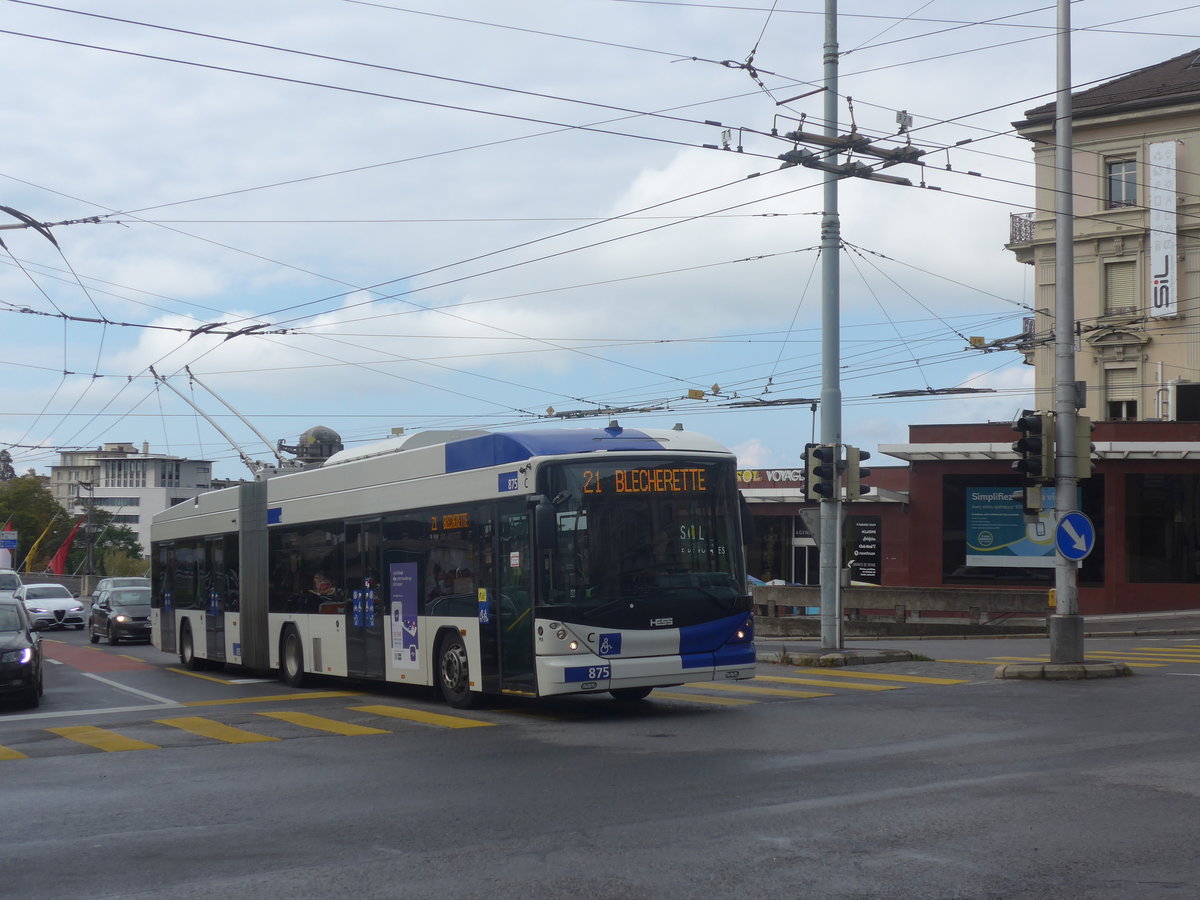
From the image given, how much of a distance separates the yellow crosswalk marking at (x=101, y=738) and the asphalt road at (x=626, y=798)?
8 centimetres

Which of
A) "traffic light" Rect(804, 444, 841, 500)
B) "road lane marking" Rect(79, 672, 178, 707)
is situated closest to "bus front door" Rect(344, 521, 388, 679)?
"road lane marking" Rect(79, 672, 178, 707)

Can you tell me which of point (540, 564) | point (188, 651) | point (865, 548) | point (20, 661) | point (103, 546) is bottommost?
point (103, 546)

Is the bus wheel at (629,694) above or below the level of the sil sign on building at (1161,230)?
below

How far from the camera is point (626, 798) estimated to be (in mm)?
9281

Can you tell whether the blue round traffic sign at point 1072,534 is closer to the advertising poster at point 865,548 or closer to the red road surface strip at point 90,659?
the red road surface strip at point 90,659

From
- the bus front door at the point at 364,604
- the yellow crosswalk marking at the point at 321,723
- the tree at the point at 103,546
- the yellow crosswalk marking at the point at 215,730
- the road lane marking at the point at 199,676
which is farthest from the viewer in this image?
the tree at the point at 103,546

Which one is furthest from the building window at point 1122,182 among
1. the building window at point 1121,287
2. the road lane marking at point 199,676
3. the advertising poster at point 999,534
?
the road lane marking at point 199,676

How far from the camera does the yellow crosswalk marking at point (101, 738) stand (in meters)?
13.1

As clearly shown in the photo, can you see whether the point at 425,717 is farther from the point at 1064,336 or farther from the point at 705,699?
the point at 1064,336

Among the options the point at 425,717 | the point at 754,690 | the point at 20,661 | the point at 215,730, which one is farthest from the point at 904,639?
the point at 215,730

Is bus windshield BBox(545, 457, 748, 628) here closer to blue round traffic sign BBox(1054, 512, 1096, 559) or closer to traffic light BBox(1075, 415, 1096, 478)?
blue round traffic sign BBox(1054, 512, 1096, 559)

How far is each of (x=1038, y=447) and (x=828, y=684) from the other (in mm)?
4477

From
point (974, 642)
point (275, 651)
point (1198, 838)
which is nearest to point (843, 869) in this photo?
→ point (1198, 838)

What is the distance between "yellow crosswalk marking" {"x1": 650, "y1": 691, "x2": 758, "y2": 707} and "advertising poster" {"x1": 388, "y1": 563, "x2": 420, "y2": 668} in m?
3.20
